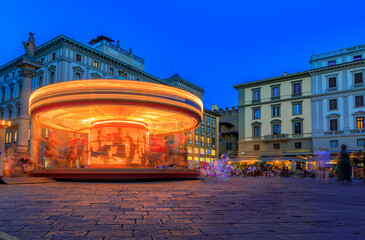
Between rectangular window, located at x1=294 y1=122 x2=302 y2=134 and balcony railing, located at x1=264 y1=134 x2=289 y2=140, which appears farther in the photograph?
balcony railing, located at x1=264 y1=134 x2=289 y2=140

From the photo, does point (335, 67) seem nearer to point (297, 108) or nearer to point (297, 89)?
point (297, 89)

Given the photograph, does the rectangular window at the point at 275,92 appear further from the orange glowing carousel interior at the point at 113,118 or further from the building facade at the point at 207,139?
the orange glowing carousel interior at the point at 113,118

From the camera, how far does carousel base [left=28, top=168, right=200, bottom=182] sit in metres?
12.3

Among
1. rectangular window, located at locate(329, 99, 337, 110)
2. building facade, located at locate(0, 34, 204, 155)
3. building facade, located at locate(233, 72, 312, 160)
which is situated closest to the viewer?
building facade, located at locate(0, 34, 204, 155)

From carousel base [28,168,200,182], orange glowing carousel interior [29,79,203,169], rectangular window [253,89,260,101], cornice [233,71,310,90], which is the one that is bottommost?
carousel base [28,168,200,182]

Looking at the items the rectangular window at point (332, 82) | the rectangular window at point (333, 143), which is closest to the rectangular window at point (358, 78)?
the rectangular window at point (332, 82)

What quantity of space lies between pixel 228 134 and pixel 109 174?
176 ft

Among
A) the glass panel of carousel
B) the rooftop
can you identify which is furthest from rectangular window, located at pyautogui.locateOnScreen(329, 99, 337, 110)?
the glass panel of carousel

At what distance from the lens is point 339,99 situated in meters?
42.0

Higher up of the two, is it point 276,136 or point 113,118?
point 276,136

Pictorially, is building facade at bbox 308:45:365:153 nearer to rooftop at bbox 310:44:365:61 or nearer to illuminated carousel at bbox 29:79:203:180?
rooftop at bbox 310:44:365:61

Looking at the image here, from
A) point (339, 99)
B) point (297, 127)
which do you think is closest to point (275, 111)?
point (297, 127)

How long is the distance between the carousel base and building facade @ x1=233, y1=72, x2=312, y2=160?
3452 centimetres

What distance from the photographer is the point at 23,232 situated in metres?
3.25
